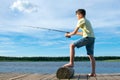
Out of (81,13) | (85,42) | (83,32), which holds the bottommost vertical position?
(85,42)

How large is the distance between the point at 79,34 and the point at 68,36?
0.30 meters

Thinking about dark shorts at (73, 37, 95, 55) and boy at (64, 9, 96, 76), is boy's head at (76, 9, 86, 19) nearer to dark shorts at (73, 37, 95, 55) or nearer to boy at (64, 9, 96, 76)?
boy at (64, 9, 96, 76)

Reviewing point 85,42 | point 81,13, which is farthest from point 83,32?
point 81,13

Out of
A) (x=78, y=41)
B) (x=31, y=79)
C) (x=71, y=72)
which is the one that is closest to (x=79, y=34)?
(x=78, y=41)

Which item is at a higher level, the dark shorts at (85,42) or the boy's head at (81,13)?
the boy's head at (81,13)

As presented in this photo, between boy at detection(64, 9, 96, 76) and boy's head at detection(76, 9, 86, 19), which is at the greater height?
boy's head at detection(76, 9, 86, 19)

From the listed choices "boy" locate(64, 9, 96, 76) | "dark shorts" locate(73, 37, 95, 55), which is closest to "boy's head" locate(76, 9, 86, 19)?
"boy" locate(64, 9, 96, 76)

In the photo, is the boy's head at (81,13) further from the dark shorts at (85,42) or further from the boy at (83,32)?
the dark shorts at (85,42)

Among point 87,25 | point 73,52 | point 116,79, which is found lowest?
point 116,79

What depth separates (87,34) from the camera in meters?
9.69

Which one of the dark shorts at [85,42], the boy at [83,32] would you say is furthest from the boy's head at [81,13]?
the dark shorts at [85,42]

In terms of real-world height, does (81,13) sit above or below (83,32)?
above

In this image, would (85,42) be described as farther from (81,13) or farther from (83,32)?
(81,13)

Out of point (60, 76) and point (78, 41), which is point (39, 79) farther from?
point (78, 41)
